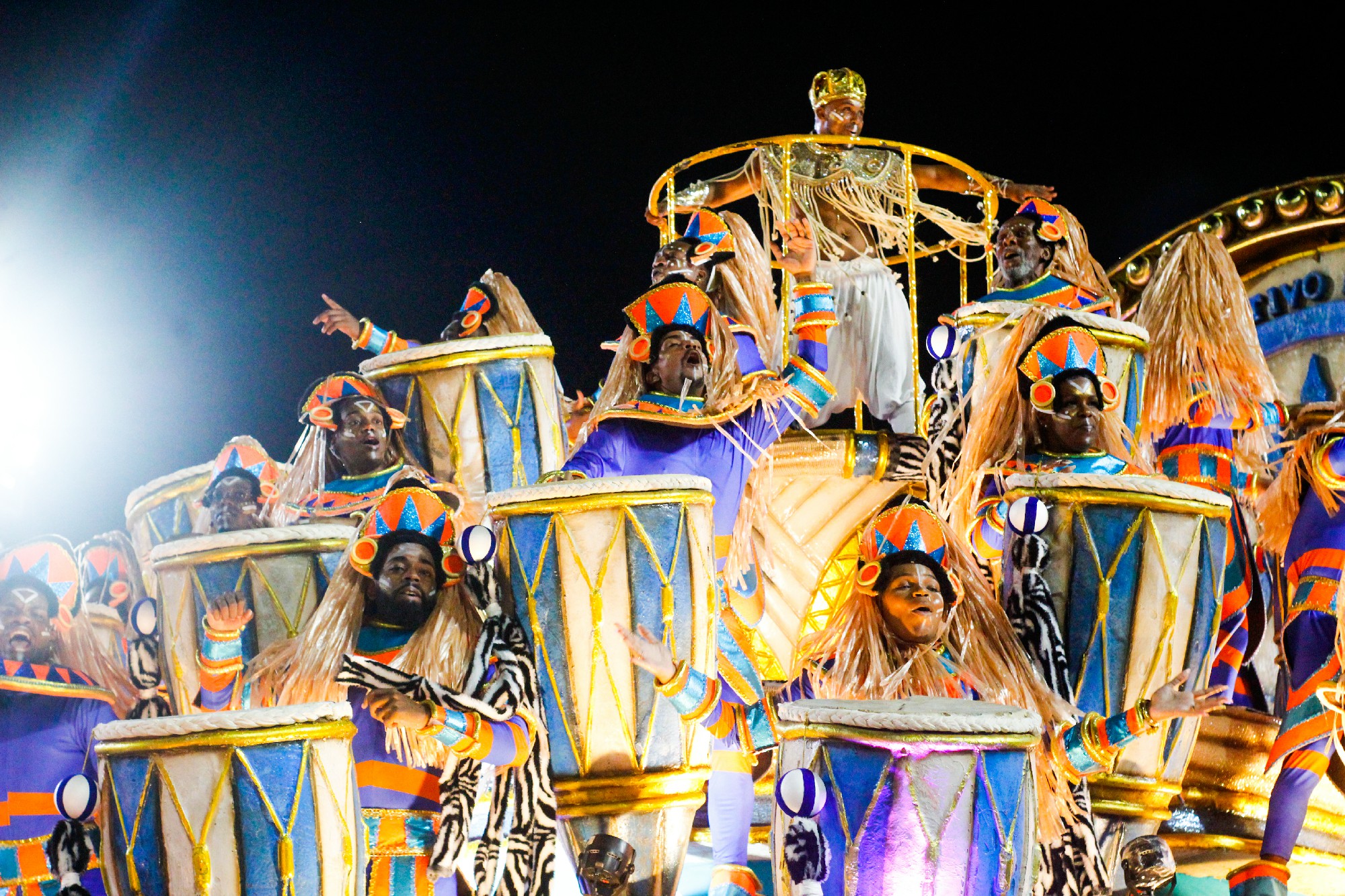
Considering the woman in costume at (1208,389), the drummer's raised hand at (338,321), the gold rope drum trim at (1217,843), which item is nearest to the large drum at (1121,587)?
the gold rope drum trim at (1217,843)

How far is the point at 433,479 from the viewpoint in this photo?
17.0 feet

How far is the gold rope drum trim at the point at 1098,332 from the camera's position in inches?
186

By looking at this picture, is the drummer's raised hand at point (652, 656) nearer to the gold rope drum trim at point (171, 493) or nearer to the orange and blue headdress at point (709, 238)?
the orange and blue headdress at point (709, 238)

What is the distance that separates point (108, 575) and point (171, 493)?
14.1 inches

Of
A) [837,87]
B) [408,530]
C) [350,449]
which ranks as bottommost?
[408,530]

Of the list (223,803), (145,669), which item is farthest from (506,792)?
(145,669)

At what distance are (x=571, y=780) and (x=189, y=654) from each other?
1.16 m

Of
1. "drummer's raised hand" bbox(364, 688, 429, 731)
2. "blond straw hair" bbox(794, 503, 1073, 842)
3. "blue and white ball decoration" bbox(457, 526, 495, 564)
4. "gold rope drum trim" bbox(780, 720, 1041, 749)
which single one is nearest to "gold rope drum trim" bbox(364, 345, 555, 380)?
"blue and white ball decoration" bbox(457, 526, 495, 564)

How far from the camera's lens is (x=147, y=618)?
182 inches

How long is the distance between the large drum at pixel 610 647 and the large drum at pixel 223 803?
795 mm

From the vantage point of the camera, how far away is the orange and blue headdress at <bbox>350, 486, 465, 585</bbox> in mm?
4012

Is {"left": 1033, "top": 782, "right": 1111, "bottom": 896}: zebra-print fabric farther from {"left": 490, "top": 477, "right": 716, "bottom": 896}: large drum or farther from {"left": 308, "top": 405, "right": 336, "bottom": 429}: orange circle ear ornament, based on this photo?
{"left": 308, "top": 405, "right": 336, "bottom": 429}: orange circle ear ornament

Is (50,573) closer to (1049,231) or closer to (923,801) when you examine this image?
(923,801)

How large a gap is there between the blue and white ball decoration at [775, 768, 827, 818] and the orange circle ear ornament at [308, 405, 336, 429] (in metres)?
2.29
